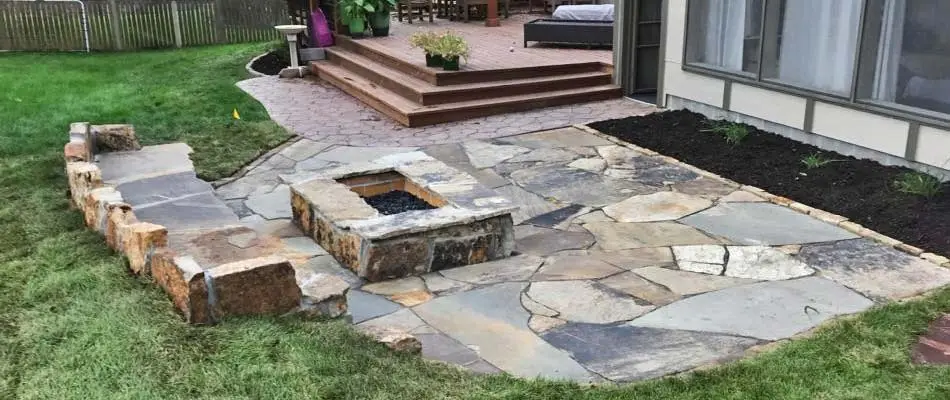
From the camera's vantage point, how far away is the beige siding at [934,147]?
5.39m

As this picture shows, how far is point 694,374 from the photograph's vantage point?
124 inches

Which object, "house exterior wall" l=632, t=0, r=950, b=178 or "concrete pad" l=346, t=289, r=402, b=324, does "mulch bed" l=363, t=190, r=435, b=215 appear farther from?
"house exterior wall" l=632, t=0, r=950, b=178

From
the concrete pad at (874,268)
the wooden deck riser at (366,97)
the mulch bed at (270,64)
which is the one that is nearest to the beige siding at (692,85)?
the wooden deck riser at (366,97)

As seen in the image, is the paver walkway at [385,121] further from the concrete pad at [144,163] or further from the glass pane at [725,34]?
the concrete pad at [144,163]

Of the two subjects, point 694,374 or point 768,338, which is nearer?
point 694,374

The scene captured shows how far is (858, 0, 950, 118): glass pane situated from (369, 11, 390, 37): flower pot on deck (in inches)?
291

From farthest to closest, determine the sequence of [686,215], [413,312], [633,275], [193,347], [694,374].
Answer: [686,215] → [633,275] → [413,312] → [694,374] → [193,347]

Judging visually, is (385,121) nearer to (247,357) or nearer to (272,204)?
Answer: (272,204)

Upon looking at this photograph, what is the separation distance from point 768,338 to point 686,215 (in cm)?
185

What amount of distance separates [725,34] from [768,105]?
911 mm

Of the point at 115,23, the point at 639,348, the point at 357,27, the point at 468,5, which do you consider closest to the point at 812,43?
the point at 639,348

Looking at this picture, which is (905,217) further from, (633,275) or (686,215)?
(633,275)

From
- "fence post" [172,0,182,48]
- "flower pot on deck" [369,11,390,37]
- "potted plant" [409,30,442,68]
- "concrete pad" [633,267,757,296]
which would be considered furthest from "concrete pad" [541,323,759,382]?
"fence post" [172,0,182,48]

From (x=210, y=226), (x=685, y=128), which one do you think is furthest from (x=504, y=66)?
(x=210, y=226)
